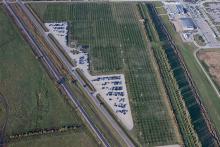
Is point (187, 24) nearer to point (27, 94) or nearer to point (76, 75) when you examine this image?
point (76, 75)

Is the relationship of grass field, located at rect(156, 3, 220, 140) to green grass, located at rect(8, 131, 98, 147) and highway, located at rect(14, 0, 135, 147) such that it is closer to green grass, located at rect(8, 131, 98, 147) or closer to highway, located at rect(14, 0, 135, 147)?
highway, located at rect(14, 0, 135, 147)

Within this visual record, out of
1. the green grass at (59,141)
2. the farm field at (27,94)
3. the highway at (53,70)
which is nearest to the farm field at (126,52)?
the highway at (53,70)

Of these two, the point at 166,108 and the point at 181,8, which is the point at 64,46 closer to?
the point at 166,108

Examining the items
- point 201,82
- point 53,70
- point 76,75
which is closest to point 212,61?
point 201,82

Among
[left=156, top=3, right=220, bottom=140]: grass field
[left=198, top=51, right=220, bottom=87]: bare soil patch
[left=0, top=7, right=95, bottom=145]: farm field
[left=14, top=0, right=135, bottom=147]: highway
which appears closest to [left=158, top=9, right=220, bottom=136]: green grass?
[left=156, top=3, right=220, bottom=140]: grass field

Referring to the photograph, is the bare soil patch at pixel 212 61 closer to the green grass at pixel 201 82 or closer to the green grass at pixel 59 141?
the green grass at pixel 201 82
